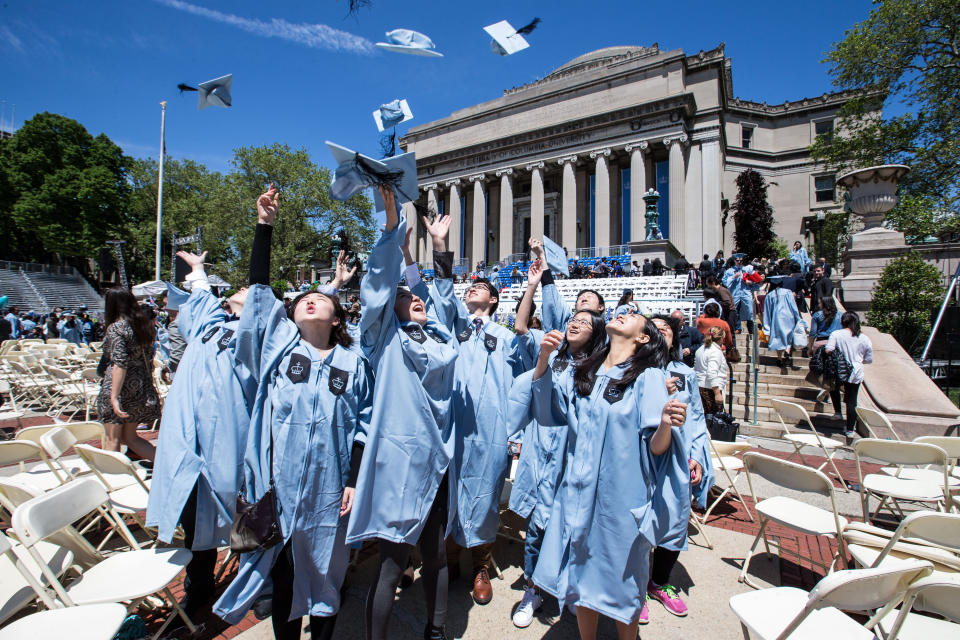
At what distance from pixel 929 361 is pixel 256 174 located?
4553 centimetres

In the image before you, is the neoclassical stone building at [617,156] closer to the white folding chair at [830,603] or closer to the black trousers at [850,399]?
the black trousers at [850,399]

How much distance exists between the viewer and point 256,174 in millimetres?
41156

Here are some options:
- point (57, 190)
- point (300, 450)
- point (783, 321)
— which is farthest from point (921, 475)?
point (57, 190)

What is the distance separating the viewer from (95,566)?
8.26 feet

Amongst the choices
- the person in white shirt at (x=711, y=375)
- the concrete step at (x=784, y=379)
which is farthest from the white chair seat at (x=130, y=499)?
the concrete step at (x=784, y=379)

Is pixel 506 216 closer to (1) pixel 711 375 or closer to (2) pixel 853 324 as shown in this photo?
(2) pixel 853 324

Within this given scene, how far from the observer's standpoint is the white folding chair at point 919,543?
7.61ft

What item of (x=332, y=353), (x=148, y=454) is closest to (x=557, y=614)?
(x=332, y=353)

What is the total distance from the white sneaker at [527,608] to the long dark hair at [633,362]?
1425 millimetres

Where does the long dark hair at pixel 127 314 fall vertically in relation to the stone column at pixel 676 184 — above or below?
below

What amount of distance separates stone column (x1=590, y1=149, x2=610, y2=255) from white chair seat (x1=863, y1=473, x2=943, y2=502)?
96.8ft

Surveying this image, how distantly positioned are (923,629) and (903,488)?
6.91ft

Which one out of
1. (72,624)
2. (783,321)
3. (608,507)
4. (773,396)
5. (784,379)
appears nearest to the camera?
(72,624)

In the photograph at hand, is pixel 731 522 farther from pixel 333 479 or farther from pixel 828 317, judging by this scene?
pixel 828 317
